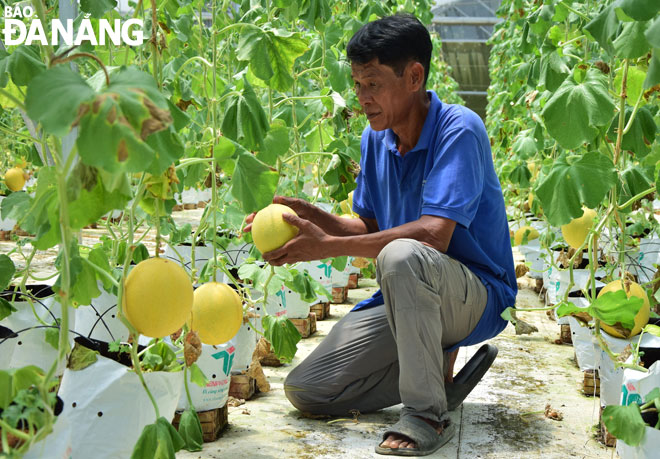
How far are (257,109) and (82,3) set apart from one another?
432mm

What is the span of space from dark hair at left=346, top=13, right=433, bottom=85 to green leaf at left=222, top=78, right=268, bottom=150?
1.99 feet

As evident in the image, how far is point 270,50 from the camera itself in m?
1.84

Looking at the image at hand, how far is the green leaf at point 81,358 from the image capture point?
1.57 meters

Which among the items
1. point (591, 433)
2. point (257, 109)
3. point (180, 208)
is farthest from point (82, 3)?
point (180, 208)

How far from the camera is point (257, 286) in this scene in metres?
2.23

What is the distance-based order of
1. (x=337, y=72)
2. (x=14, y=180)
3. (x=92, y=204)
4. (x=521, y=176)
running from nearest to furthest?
(x=92, y=204)
(x=337, y=72)
(x=521, y=176)
(x=14, y=180)

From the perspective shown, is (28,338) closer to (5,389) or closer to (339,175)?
(5,389)

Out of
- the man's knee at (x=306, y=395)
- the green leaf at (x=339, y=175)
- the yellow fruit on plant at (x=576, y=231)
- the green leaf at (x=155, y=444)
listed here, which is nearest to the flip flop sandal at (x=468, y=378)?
the man's knee at (x=306, y=395)

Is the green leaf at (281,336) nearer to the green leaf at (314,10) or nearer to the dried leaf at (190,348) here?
the dried leaf at (190,348)

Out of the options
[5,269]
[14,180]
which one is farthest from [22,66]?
[14,180]

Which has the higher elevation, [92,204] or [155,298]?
[92,204]

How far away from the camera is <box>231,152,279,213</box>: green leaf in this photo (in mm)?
1562

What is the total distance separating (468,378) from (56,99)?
1829mm

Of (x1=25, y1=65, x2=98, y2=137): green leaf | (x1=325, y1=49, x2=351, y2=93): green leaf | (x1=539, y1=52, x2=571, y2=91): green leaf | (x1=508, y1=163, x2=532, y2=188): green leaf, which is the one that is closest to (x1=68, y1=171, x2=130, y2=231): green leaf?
(x1=25, y1=65, x2=98, y2=137): green leaf
